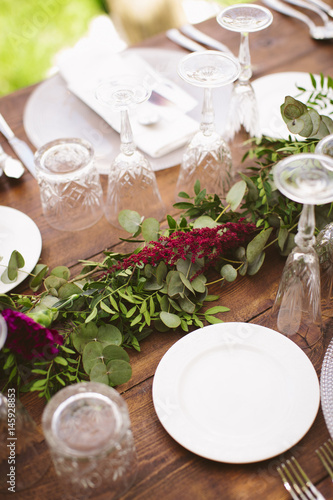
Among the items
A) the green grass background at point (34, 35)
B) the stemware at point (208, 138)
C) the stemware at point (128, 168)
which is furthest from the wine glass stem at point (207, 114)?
the green grass background at point (34, 35)

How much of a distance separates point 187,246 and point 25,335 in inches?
11.1

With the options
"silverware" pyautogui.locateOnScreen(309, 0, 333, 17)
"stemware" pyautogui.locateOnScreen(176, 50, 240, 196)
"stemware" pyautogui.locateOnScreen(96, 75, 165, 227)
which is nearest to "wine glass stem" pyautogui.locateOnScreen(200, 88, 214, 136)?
"stemware" pyautogui.locateOnScreen(176, 50, 240, 196)

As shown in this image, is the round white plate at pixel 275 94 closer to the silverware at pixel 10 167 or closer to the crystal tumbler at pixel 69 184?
the crystal tumbler at pixel 69 184

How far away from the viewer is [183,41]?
55.2 inches

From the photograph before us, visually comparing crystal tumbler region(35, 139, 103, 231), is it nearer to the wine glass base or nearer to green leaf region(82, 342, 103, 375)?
the wine glass base

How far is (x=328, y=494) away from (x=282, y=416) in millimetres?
103

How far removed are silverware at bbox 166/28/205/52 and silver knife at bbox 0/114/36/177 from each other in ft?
1.67

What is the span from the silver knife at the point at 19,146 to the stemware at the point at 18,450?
1.84 ft

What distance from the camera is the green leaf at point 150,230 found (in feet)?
2.88

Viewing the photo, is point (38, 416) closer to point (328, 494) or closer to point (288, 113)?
point (328, 494)

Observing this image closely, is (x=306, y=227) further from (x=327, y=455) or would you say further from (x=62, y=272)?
(x=62, y=272)

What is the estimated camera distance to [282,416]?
690 mm

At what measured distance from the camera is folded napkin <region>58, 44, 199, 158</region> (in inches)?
44.9

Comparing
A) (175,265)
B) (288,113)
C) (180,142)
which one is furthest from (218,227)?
(180,142)
